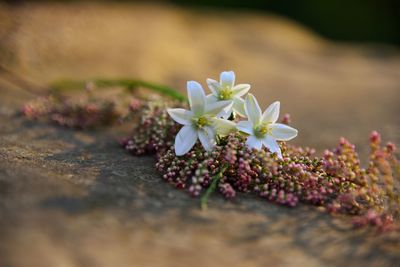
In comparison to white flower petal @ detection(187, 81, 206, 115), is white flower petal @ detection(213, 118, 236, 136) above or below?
below

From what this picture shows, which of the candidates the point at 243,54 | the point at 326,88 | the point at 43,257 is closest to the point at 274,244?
the point at 43,257

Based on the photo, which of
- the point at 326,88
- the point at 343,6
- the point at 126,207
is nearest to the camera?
the point at 126,207

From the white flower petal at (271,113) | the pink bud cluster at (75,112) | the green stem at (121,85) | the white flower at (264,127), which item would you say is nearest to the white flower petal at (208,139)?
the white flower at (264,127)

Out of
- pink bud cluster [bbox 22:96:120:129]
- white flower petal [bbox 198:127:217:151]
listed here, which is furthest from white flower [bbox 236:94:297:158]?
pink bud cluster [bbox 22:96:120:129]

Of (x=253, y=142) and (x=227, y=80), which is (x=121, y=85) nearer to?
(x=227, y=80)

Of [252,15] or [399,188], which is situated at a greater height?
[252,15]

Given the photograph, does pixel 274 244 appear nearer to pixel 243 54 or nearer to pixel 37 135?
pixel 37 135

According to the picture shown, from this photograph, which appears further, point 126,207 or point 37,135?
point 37,135

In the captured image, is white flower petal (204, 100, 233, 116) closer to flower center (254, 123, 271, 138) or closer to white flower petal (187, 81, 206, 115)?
white flower petal (187, 81, 206, 115)
